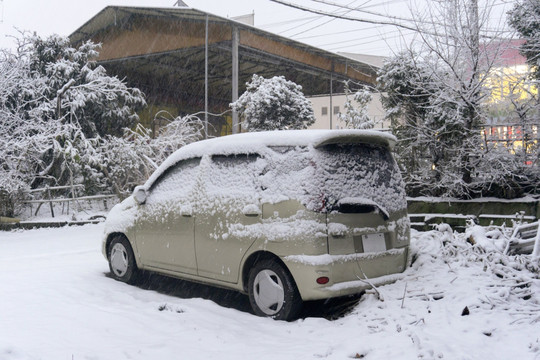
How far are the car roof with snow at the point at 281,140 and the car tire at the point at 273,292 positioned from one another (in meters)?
1.15

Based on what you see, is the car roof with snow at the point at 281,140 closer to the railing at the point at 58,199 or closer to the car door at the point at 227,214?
the car door at the point at 227,214

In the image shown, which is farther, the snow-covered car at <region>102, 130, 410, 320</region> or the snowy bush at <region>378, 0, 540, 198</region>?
the snowy bush at <region>378, 0, 540, 198</region>

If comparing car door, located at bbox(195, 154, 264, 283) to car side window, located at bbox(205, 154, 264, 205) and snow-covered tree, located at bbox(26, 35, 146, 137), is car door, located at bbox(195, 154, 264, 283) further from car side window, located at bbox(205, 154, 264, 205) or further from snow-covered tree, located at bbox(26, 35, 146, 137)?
snow-covered tree, located at bbox(26, 35, 146, 137)

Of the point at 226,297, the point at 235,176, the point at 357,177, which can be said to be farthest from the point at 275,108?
the point at 357,177

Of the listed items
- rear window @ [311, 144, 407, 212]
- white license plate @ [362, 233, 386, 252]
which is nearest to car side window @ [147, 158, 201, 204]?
rear window @ [311, 144, 407, 212]

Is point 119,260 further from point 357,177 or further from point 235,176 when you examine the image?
point 357,177

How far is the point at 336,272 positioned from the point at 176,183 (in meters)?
2.33

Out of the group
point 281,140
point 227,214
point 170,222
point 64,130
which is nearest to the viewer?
point 281,140

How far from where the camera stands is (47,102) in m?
14.9

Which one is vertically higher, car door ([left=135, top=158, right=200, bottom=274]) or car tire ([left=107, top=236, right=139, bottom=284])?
car door ([left=135, top=158, right=200, bottom=274])

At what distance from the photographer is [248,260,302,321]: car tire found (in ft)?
15.2

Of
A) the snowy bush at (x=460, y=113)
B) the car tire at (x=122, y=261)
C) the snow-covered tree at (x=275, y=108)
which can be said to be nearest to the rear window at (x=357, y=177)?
the car tire at (x=122, y=261)

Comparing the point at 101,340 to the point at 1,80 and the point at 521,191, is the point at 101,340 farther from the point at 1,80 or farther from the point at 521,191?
the point at 1,80

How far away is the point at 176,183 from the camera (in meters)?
5.95
